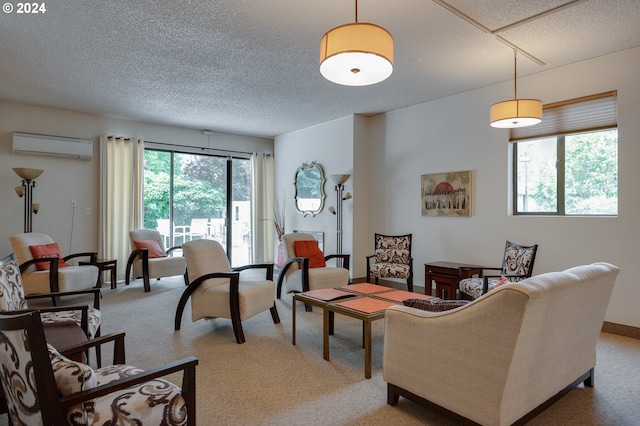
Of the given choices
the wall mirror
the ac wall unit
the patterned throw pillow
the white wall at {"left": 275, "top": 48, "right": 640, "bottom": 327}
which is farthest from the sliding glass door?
the patterned throw pillow

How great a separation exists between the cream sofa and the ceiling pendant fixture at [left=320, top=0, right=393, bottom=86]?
141 cm

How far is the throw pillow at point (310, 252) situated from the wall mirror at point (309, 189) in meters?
1.68

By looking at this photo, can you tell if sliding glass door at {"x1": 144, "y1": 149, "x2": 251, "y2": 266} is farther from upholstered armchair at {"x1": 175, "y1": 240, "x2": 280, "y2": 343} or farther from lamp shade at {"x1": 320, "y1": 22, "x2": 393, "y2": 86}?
lamp shade at {"x1": 320, "y1": 22, "x2": 393, "y2": 86}

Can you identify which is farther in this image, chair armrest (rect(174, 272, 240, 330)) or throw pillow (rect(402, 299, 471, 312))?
chair armrest (rect(174, 272, 240, 330))

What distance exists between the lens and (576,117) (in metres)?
4.17

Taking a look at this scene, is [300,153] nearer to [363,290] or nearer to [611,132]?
[363,290]

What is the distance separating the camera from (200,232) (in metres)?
7.59

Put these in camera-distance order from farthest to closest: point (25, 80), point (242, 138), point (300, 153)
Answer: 1. point (242, 138)
2. point (300, 153)
3. point (25, 80)

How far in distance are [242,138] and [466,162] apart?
479cm

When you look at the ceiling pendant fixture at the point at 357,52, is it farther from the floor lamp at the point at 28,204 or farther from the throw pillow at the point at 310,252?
the floor lamp at the point at 28,204

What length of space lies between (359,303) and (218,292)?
143 cm

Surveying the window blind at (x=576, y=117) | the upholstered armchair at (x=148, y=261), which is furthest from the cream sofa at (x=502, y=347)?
the upholstered armchair at (x=148, y=261)

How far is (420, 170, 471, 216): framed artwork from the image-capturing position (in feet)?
16.6

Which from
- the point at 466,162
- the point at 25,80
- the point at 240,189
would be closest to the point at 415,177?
the point at 466,162
